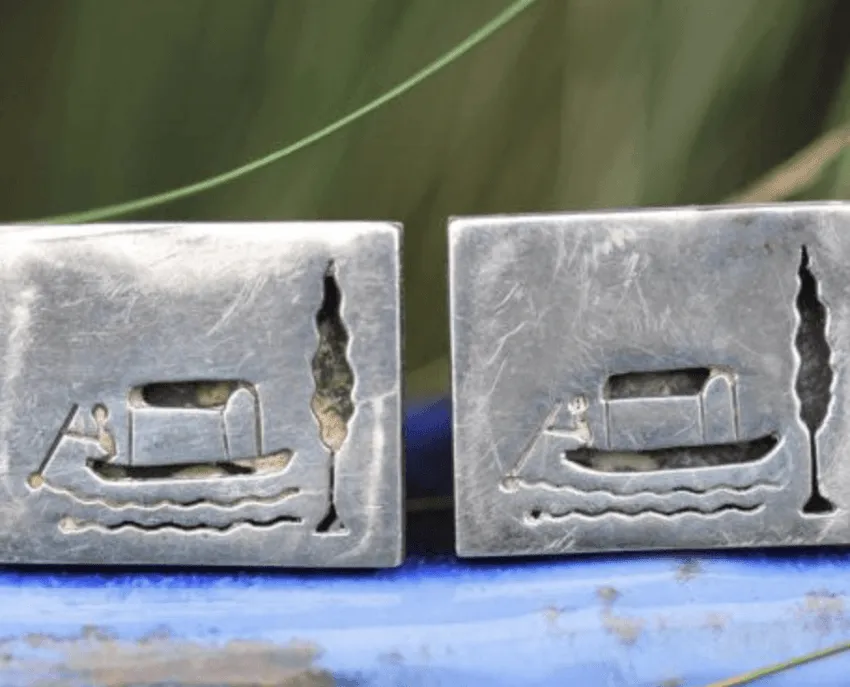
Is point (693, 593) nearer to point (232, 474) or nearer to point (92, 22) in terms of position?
point (232, 474)

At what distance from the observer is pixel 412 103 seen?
921 millimetres

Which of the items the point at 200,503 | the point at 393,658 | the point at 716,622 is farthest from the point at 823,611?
the point at 200,503

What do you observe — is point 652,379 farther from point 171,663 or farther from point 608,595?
point 171,663

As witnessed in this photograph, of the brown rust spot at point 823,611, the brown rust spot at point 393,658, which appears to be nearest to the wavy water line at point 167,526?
the brown rust spot at point 393,658

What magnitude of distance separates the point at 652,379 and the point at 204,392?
0.30 meters

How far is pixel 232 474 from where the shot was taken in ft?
2.43

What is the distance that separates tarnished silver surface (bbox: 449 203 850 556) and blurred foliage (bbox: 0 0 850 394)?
0.24 meters

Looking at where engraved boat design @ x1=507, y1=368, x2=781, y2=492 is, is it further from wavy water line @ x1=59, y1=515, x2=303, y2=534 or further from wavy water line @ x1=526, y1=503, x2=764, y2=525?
wavy water line @ x1=59, y1=515, x2=303, y2=534

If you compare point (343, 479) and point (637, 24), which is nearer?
point (343, 479)

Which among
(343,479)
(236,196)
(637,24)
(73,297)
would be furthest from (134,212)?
(637,24)

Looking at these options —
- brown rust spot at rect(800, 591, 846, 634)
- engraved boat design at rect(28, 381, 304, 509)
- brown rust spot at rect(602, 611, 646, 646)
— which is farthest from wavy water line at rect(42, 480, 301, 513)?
brown rust spot at rect(800, 591, 846, 634)

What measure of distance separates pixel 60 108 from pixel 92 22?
0.07 m

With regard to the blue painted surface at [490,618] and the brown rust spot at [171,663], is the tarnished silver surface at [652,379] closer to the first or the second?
the blue painted surface at [490,618]

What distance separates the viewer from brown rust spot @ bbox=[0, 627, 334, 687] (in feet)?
2.31
